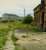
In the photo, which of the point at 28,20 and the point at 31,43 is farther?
the point at 28,20

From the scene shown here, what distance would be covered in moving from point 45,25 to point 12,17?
16.2 m

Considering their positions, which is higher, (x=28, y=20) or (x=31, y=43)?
(x=28, y=20)

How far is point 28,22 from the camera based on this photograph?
3925cm

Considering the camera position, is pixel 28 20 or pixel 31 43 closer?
pixel 31 43

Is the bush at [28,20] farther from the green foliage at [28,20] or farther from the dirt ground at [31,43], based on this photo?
the dirt ground at [31,43]

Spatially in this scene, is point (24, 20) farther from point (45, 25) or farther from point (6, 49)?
point (6, 49)

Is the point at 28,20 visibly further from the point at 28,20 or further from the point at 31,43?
the point at 31,43

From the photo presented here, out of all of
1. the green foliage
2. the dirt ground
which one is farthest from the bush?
the dirt ground

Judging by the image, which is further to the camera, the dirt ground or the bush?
the bush

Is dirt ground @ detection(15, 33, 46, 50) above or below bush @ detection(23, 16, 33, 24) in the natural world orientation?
below

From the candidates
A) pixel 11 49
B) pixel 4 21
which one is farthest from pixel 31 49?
pixel 4 21

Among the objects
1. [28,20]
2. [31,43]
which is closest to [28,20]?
[28,20]

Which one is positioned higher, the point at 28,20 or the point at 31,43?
the point at 28,20

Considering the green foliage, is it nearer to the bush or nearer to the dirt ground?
the bush
